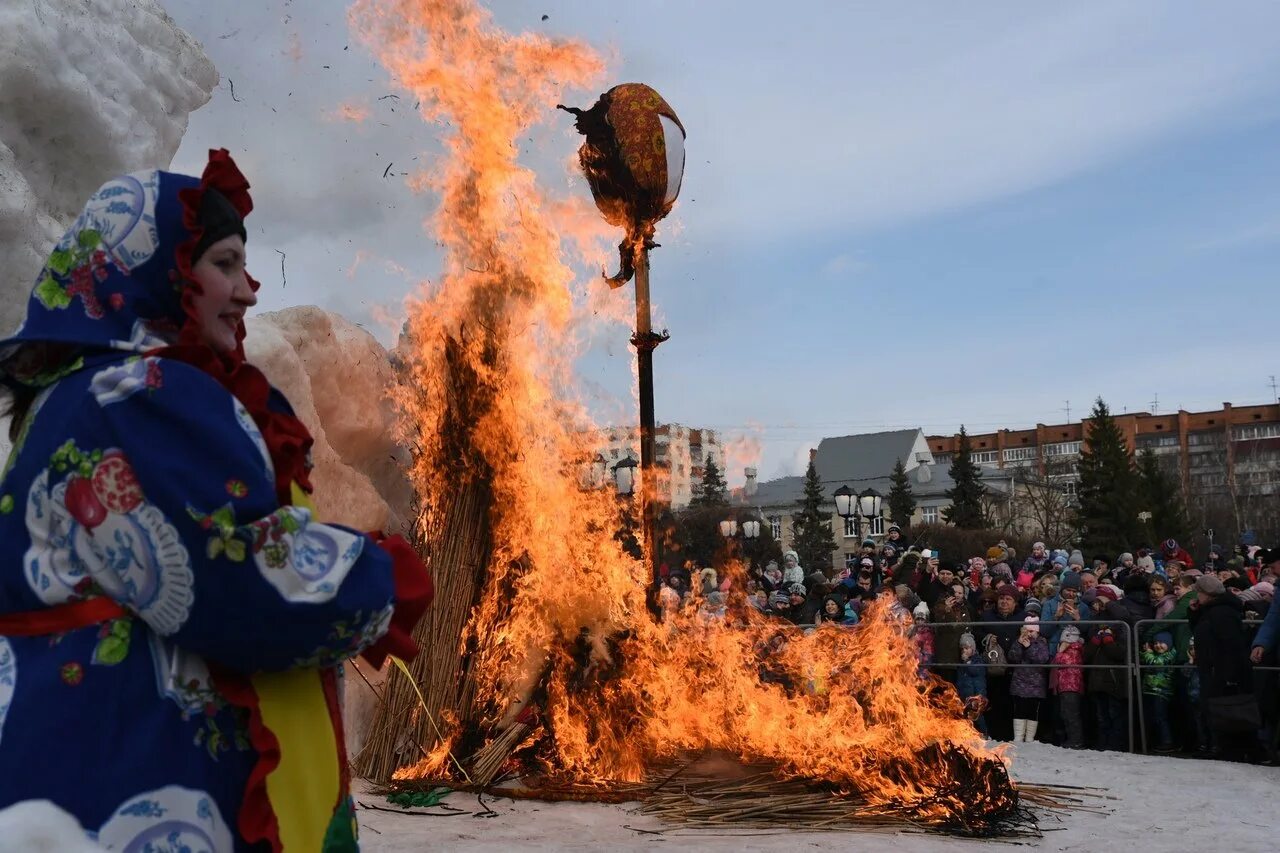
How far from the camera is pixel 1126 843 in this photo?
5.84 meters

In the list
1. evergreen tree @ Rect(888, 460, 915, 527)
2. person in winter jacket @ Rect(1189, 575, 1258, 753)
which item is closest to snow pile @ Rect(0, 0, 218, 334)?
person in winter jacket @ Rect(1189, 575, 1258, 753)

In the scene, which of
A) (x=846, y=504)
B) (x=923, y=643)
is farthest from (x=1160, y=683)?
(x=846, y=504)

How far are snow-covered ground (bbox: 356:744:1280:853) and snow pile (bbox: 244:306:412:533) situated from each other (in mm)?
1895

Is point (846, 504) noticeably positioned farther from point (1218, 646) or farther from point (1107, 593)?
point (1218, 646)

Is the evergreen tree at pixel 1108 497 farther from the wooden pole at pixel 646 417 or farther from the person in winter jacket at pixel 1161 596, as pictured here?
the wooden pole at pixel 646 417

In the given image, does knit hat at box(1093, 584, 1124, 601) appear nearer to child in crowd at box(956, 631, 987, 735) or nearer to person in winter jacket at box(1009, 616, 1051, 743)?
person in winter jacket at box(1009, 616, 1051, 743)

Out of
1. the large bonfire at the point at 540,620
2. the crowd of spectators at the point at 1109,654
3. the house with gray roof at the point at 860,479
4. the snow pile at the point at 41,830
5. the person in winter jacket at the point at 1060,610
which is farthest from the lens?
the house with gray roof at the point at 860,479

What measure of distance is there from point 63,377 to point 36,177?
3908 mm

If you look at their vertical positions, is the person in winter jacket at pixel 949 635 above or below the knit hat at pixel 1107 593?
below

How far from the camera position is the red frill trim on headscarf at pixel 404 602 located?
2.05 m

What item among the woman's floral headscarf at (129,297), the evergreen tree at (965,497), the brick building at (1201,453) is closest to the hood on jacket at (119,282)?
the woman's floral headscarf at (129,297)

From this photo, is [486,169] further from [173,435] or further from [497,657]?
[173,435]

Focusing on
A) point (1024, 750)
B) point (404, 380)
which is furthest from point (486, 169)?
point (1024, 750)

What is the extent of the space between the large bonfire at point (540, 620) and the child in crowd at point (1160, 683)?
12.7 feet
